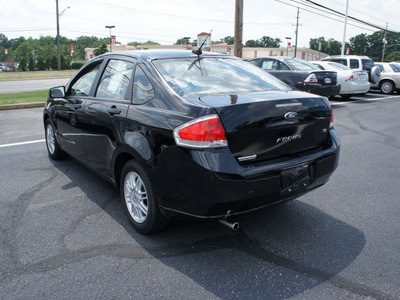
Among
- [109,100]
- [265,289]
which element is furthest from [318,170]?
[109,100]

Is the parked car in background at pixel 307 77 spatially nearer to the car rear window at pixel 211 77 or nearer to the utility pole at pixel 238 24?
the utility pole at pixel 238 24

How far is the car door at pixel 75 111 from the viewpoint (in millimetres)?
4129

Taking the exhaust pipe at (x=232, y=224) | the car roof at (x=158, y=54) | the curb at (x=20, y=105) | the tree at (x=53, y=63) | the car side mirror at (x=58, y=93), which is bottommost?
the exhaust pipe at (x=232, y=224)

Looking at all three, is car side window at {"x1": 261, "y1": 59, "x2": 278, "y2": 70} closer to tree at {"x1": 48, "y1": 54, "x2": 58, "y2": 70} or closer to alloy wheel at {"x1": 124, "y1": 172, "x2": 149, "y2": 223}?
alloy wheel at {"x1": 124, "y1": 172, "x2": 149, "y2": 223}

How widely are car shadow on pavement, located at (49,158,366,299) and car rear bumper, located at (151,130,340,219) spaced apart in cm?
35

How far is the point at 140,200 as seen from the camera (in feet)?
10.5

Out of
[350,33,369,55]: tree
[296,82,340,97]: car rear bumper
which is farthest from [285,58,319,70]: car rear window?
[350,33,369,55]: tree

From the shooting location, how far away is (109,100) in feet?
11.9

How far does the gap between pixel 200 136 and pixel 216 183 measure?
0.35 meters

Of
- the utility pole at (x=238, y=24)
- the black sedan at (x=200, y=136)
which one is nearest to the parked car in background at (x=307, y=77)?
the utility pole at (x=238, y=24)

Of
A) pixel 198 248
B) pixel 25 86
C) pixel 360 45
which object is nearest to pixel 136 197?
pixel 198 248

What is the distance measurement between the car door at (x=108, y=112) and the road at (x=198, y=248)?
1.86 ft

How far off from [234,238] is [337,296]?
3.35 ft

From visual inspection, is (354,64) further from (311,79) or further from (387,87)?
(311,79)
